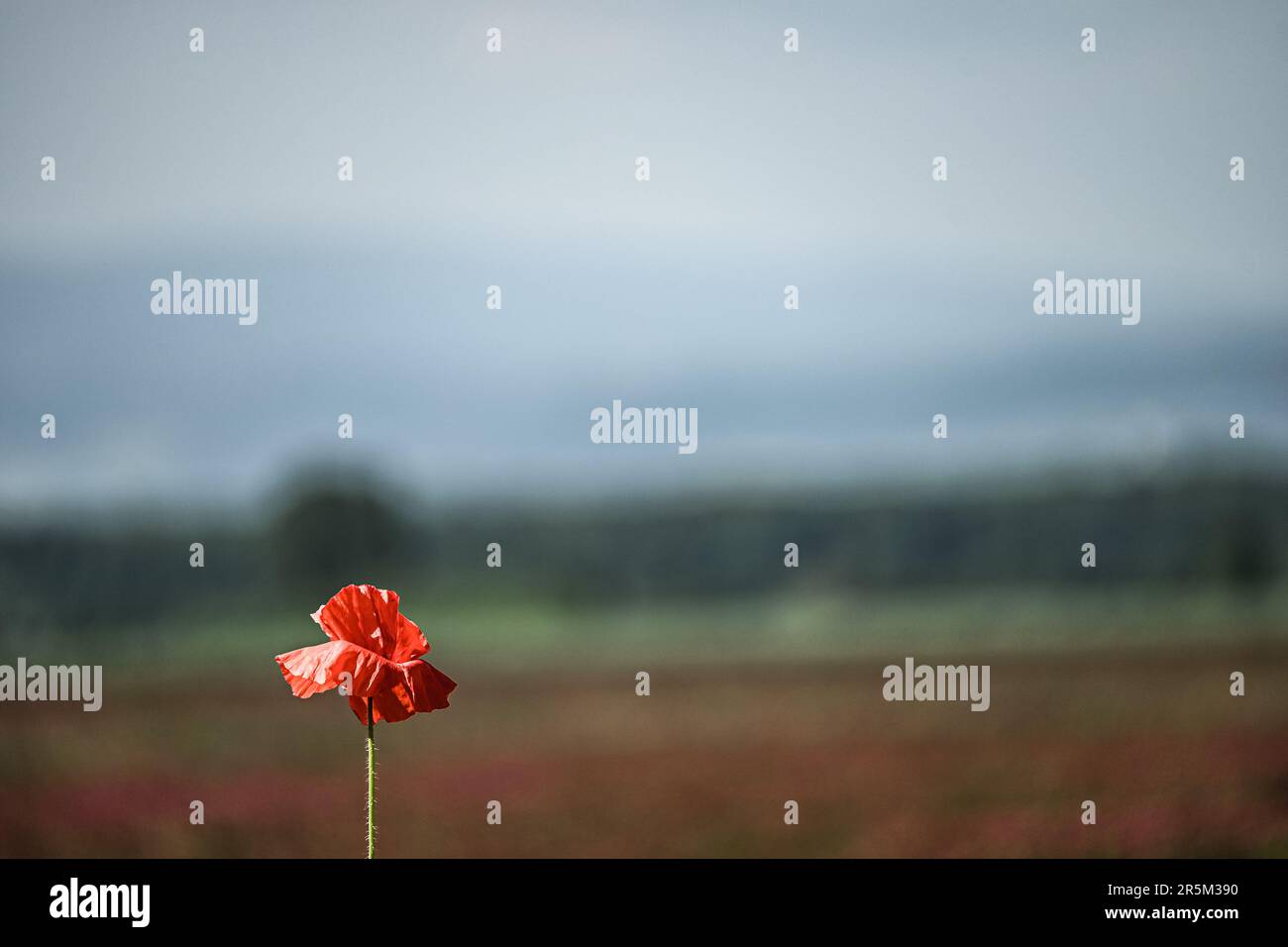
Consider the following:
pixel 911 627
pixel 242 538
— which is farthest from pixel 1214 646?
pixel 242 538

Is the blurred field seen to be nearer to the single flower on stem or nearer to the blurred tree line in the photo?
the blurred tree line

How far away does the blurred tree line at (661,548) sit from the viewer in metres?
4.10

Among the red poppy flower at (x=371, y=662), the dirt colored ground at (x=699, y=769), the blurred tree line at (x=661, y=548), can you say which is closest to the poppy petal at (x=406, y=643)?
the red poppy flower at (x=371, y=662)

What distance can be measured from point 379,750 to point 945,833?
195 cm

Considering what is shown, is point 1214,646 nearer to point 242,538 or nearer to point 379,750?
point 379,750

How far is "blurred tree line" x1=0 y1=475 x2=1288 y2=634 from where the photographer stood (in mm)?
4098

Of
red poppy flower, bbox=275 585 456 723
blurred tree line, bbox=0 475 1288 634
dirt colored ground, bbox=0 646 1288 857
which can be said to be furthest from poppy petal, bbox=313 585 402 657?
blurred tree line, bbox=0 475 1288 634

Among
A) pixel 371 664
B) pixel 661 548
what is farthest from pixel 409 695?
pixel 661 548

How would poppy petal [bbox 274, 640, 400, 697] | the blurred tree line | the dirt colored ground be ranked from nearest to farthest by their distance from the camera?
poppy petal [bbox 274, 640, 400, 697] < the dirt colored ground < the blurred tree line

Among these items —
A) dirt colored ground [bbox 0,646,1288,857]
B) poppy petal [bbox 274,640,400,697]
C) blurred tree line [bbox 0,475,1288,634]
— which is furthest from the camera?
blurred tree line [bbox 0,475,1288,634]

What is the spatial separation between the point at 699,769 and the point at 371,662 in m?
2.71

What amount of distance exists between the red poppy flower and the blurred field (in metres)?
2.27

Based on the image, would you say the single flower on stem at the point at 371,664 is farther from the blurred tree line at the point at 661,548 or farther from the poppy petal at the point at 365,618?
the blurred tree line at the point at 661,548

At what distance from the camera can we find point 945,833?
3.15 meters
